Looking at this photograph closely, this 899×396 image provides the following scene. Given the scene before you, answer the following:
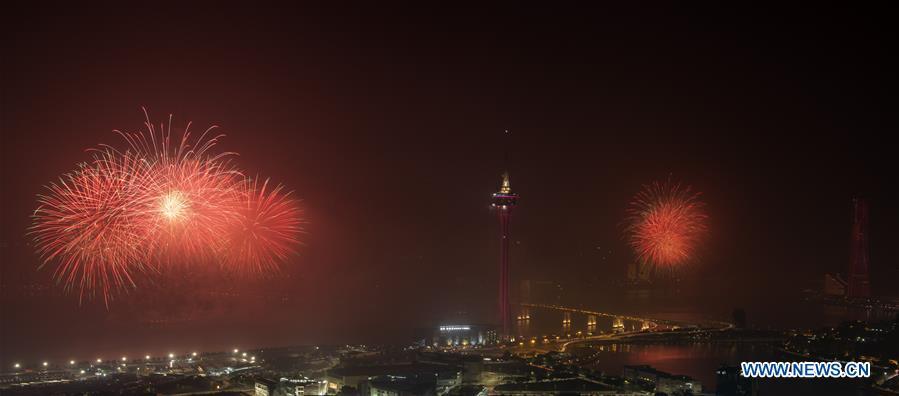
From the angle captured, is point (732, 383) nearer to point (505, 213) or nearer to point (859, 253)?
point (505, 213)

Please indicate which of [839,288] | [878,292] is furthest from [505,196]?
[878,292]

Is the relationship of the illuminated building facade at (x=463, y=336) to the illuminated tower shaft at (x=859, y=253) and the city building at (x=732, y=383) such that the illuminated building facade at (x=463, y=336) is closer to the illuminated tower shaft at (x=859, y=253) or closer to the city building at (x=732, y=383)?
the city building at (x=732, y=383)

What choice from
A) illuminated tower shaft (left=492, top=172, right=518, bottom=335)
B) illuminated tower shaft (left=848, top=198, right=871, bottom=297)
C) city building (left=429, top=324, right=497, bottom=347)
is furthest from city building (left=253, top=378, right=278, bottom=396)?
illuminated tower shaft (left=848, top=198, right=871, bottom=297)

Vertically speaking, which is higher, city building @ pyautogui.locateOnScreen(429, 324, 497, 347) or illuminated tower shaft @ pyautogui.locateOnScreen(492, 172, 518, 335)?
illuminated tower shaft @ pyautogui.locateOnScreen(492, 172, 518, 335)

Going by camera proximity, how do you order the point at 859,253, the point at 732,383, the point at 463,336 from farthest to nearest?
the point at 859,253 < the point at 463,336 < the point at 732,383

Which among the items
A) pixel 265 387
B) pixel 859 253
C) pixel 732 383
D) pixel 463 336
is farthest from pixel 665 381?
pixel 859 253

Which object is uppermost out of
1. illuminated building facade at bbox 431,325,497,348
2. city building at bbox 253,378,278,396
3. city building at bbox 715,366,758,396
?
illuminated building facade at bbox 431,325,497,348

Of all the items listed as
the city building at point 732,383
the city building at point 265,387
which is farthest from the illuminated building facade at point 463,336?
the city building at point 732,383

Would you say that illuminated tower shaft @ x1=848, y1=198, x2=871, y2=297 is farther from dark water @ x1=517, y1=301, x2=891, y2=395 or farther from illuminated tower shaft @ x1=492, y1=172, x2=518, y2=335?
illuminated tower shaft @ x1=492, y1=172, x2=518, y2=335

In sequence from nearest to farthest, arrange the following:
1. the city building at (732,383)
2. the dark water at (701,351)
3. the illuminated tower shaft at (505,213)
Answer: the city building at (732,383), the dark water at (701,351), the illuminated tower shaft at (505,213)
